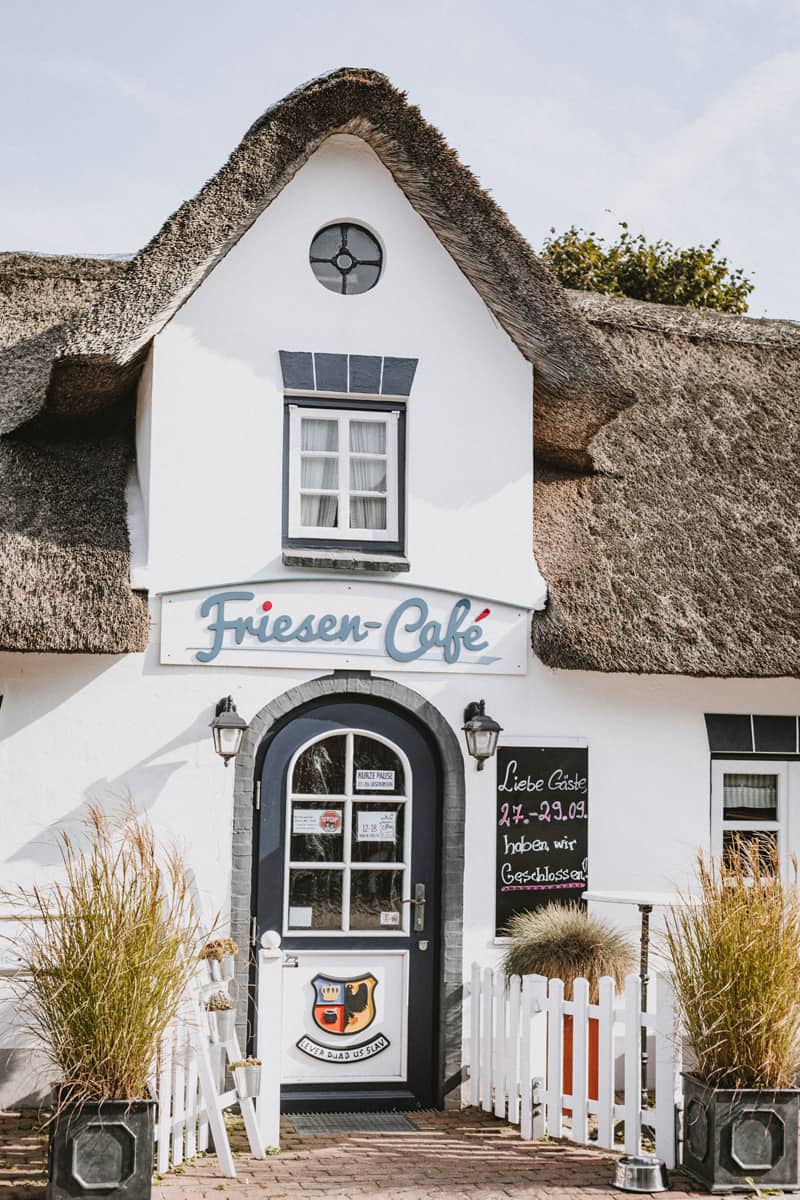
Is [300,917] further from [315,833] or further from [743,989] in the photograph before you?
[743,989]

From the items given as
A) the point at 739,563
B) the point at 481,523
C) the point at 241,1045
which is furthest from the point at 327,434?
the point at 241,1045

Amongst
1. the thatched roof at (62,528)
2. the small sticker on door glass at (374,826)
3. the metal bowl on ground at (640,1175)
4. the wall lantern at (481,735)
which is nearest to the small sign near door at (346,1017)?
the small sticker on door glass at (374,826)

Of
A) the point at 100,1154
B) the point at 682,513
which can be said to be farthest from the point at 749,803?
the point at 100,1154

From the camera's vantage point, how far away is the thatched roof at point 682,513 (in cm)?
927

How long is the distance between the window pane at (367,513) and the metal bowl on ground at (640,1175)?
432cm

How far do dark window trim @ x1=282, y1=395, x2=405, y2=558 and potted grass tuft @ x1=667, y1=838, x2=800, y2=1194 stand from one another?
3.35m

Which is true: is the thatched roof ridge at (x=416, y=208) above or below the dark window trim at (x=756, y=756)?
above

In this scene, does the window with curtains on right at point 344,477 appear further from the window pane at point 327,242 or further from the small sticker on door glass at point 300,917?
the small sticker on door glass at point 300,917

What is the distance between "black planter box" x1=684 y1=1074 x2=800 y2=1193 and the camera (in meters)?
7.09

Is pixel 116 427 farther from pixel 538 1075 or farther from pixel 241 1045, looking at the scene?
pixel 538 1075

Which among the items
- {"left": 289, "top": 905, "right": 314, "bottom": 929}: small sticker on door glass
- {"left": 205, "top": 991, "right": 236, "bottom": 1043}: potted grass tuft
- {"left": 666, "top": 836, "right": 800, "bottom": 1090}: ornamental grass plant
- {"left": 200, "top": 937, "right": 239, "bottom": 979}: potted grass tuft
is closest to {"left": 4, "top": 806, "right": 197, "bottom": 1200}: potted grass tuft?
{"left": 200, "top": 937, "right": 239, "bottom": 979}: potted grass tuft

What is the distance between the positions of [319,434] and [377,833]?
8.93ft

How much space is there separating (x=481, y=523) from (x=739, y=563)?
1.96m

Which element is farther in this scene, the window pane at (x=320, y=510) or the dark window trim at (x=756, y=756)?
the dark window trim at (x=756, y=756)
